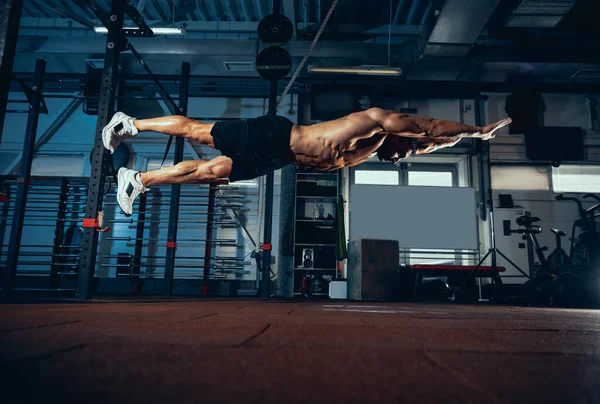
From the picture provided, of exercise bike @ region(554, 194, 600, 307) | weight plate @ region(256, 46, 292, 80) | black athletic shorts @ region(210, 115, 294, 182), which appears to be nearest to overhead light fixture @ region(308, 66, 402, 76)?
weight plate @ region(256, 46, 292, 80)

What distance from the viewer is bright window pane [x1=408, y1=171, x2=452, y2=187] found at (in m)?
8.93

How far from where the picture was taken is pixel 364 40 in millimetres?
8359

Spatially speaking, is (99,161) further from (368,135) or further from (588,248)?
(588,248)

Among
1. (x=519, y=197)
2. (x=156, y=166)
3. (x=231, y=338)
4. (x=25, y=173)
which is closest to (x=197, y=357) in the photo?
(x=231, y=338)

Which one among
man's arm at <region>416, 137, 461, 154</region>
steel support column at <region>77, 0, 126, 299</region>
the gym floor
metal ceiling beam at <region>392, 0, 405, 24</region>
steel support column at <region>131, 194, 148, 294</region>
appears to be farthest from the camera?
metal ceiling beam at <region>392, 0, 405, 24</region>

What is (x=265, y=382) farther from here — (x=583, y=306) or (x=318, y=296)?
(x=318, y=296)

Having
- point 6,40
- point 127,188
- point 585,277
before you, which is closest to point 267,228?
point 127,188

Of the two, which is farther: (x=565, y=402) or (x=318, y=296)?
(x=318, y=296)

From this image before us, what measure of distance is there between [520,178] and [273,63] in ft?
19.0

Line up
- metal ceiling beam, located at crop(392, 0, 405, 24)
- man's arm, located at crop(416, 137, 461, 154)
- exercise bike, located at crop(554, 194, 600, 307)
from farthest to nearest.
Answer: metal ceiling beam, located at crop(392, 0, 405, 24)
exercise bike, located at crop(554, 194, 600, 307)
man's arm, located at crop(416, 137, 461, 154)

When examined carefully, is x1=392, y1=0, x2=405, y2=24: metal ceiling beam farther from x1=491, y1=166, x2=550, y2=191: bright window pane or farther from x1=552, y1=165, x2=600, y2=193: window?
x1=552, y1=165, x2=600, y2=193: window

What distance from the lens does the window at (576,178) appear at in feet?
28.3

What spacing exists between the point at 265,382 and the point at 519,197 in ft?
29.8

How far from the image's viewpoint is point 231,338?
1026 millimetres
